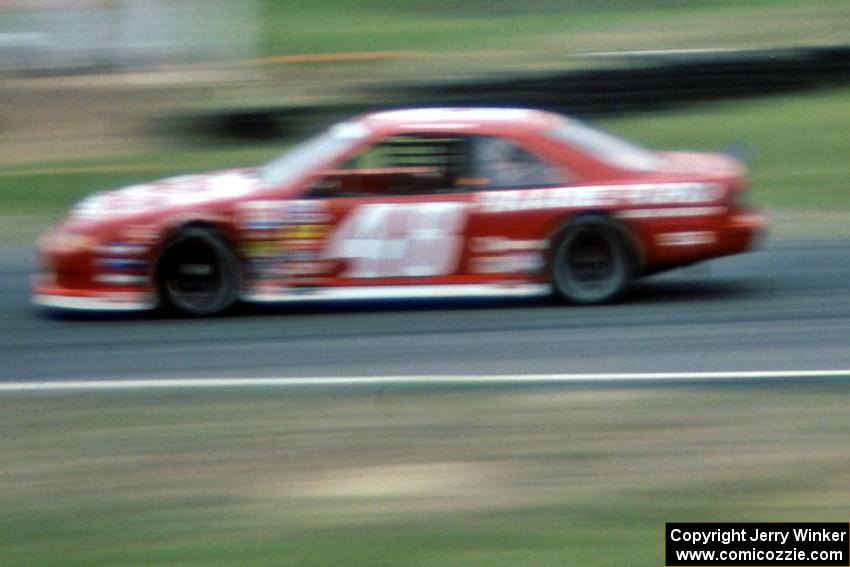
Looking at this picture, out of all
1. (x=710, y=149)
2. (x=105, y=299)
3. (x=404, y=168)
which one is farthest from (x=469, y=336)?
(x=710, y=149)

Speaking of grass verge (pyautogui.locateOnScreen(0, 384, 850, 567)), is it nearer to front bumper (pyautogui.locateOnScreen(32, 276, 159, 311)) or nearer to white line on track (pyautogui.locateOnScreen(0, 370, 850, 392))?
white line on track (pyautogui.locateOnScreen(0, 370, 850, 392))

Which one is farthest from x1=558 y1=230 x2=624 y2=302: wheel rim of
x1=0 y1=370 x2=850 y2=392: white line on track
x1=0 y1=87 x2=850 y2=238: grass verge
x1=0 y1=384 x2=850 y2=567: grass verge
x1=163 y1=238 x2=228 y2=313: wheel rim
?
x1=0 y1=87 x2=850 y2=238: grass verge

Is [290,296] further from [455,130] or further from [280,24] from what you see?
[280,24]

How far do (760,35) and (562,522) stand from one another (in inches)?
704

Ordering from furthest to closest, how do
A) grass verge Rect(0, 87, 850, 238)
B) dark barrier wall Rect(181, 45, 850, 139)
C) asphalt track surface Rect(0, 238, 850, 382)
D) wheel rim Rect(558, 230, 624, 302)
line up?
dark barrier wall Rect(181, 45, 850, 139), grass verge Rect(0, 87, 850, 238), wheel rim Rect(558, 230, 624, 302), asphalt track surface Rect(0, 238, 850, 382)

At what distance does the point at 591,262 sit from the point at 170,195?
2.60 m

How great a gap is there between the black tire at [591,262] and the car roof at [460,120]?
750 millimetres

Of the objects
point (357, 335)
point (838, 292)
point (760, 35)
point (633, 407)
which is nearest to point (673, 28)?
point (760, 35)

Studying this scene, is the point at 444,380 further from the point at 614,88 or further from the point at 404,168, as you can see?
the point at 614,88

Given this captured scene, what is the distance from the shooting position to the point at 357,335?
29.7ft

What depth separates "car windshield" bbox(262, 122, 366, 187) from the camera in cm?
970

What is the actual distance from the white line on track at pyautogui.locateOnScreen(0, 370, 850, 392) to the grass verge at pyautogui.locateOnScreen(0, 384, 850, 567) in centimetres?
15

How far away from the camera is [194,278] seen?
9.64 m

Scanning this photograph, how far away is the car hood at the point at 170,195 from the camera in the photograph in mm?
9578
